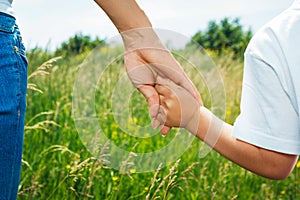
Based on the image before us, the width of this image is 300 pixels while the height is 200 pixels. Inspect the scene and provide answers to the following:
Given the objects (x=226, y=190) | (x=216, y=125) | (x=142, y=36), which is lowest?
(x=226, y=190)

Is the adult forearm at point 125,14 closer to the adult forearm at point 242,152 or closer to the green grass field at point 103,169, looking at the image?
the adult forearm at point 242,152

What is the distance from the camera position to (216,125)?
A: 1727 mm

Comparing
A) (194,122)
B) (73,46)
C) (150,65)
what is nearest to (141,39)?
(150,65)

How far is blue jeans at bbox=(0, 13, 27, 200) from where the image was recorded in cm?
114

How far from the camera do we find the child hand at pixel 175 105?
1.64 metres

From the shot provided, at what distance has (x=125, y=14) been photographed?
1.52 meters

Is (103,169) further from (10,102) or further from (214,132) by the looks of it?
(10,102)

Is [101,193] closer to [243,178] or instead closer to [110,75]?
[243,178]

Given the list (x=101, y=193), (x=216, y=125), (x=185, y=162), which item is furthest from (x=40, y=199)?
(x=216, y=125)

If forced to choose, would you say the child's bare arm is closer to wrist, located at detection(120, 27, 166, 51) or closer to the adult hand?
the adult hand

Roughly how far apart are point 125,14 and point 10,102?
52 centimetres

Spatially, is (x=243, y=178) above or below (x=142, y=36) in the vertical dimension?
below

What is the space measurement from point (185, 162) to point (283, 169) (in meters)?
1.45

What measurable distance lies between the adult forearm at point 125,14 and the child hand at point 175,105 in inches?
8.6
